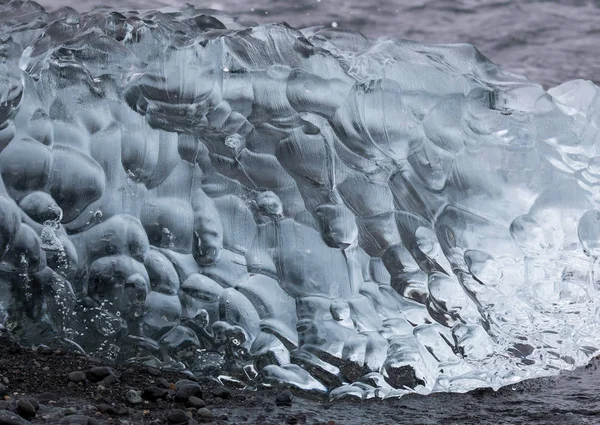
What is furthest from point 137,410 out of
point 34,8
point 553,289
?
point 34,8

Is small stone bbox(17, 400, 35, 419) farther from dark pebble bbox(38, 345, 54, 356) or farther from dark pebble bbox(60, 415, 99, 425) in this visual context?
dark pebble bbox(38, 345, 54, 356)

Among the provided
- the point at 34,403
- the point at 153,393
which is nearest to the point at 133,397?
the point at 153,393

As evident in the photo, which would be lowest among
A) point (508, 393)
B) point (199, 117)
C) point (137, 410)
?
point (508, 393)

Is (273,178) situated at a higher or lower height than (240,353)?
higher

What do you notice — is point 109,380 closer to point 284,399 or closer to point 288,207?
point 284,399

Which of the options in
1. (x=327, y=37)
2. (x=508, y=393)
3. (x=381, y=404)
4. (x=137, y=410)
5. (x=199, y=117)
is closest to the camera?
(x=137, y=410)

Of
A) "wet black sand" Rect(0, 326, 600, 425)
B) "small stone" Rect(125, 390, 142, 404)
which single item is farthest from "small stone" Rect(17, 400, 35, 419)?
"small stone" Rect(125, 390, 142, 404)

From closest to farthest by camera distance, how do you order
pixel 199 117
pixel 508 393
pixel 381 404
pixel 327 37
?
pixel 381 404 → pixel 508 393 → pixel 199 117 → pixel 327 37

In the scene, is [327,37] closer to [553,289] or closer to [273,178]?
[273,178]
